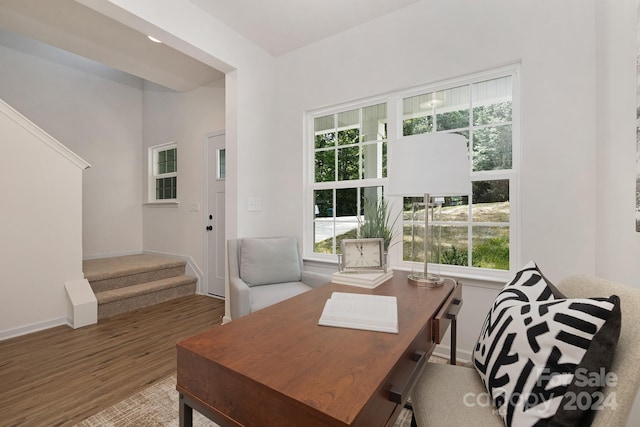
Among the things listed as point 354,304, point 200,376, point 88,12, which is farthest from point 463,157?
point 88,12

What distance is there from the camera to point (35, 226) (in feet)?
9.00

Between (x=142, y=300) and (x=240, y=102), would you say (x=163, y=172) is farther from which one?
(x=240, y=102)

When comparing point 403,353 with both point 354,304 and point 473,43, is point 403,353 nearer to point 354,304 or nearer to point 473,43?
point 354,304

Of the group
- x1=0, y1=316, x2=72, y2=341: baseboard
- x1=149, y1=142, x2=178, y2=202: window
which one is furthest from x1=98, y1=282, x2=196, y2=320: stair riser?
x1=149, y1=142, x2=178, y2=202: window

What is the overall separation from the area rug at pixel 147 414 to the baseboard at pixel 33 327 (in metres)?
1.77

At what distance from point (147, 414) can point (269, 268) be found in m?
1.28

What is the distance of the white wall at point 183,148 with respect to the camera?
3.97 metres

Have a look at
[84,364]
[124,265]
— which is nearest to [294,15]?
[84,364]

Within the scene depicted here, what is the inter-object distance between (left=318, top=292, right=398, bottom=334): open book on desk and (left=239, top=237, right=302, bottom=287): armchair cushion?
1.39 meters

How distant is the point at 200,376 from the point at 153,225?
4.58 meters

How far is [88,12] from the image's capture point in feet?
8.37

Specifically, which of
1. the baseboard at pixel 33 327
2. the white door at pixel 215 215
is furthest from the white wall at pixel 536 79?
the baseboard at pixel 33 327

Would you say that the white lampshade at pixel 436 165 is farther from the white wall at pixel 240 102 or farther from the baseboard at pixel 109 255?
the baseboard at pixel 109 255

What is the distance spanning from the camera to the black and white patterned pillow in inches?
26.0
